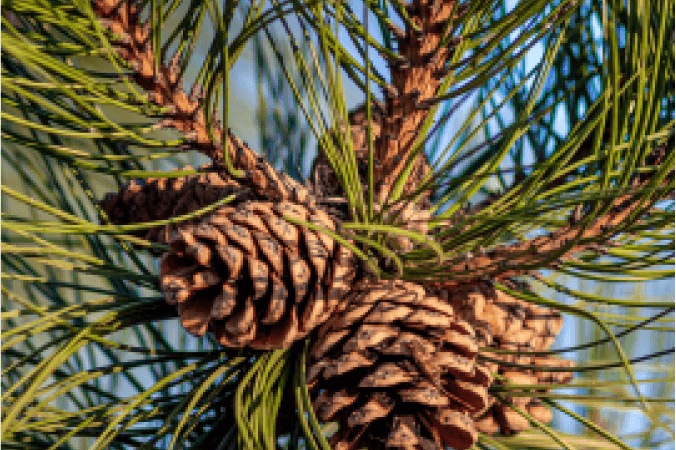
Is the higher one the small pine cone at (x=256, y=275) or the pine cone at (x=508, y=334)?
the small pine cone at (x=256, y=275)

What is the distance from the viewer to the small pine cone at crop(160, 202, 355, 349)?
29 cm

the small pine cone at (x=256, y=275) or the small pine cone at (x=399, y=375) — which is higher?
the small pine cone at (x=256, y=275)

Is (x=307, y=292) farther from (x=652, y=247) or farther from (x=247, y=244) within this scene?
(x=652, y=247)

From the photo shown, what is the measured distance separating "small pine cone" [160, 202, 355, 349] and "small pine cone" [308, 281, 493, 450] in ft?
0.07

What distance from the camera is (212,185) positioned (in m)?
0.36

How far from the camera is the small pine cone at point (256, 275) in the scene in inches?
11.2

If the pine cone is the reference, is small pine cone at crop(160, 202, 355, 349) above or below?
above

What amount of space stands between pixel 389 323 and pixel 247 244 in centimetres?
8

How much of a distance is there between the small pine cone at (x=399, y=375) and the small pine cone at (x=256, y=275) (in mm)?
20

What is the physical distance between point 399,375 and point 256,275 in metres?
0.08

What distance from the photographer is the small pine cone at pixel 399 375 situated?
29 cm

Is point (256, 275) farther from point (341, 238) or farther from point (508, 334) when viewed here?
point (508, 334)

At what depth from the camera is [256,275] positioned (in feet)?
0.94

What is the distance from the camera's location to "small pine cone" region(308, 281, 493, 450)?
29 centimetres
